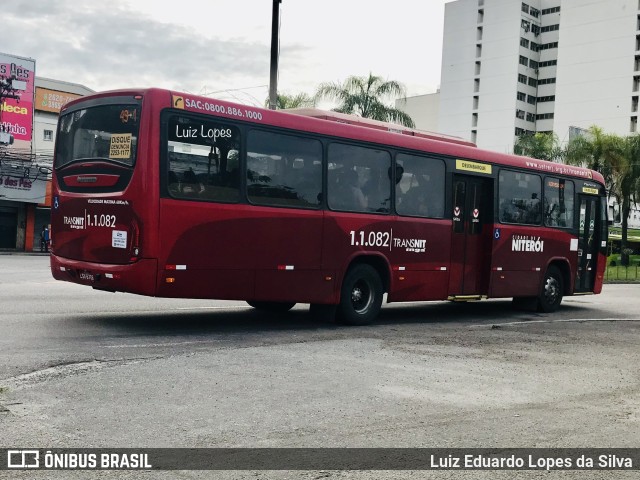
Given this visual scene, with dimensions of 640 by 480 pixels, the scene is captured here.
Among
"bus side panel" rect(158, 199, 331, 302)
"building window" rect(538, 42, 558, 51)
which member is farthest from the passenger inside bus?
"building window" rect(538, 42, 558, 51)

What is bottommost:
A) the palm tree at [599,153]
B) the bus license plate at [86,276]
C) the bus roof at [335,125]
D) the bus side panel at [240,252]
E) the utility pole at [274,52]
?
the bus license plate at [86,276]

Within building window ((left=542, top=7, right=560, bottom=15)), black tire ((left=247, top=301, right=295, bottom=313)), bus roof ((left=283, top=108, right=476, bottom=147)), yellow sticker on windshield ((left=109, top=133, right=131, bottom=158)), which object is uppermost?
building window ((left=542, top=7, right=560, bottom=15))

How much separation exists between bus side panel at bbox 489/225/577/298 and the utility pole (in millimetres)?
7010

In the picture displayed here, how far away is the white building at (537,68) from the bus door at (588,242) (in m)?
83.3

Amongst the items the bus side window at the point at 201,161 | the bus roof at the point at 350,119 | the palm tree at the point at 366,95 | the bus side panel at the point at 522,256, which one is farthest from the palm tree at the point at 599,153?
the bus side window at the point at 201,161

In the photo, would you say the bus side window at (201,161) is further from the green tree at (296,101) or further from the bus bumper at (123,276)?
the green tree at (296,101)

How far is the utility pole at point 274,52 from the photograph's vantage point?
20.3 metres

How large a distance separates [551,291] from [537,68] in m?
100

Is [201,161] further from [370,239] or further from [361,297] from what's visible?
[361,297]

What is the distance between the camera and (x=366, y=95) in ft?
141

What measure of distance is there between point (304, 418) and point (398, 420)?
0.77 meters

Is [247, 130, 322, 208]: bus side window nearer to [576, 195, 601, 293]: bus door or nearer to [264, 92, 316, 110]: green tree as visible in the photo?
[576, 195, 601, 293]: bus door

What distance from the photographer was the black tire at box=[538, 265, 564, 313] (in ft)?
59.0

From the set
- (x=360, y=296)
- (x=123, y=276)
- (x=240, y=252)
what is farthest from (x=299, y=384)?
(x=360, y=296)
